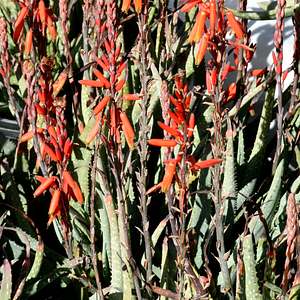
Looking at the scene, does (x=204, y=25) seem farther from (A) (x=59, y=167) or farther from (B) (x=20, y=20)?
(B) (x=20, y=20)

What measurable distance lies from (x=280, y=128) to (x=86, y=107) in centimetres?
59

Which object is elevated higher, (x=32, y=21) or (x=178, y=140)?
(x=32, y=21)

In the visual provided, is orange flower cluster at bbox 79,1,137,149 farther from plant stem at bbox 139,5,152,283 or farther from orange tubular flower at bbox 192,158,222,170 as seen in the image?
orange tubular flower at bbox 192,158,222,170

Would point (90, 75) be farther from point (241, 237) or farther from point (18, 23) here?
point (241, 237)

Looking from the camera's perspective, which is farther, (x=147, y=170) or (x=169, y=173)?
(x=147, y=170)

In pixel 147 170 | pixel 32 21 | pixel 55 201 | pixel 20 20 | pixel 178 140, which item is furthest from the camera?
pixel 147 170

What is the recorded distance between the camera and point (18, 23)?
5.12ft

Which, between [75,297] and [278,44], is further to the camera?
[75,297]

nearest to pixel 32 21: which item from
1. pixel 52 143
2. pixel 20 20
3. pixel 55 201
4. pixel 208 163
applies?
pixel 20 20

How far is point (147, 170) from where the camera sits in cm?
166

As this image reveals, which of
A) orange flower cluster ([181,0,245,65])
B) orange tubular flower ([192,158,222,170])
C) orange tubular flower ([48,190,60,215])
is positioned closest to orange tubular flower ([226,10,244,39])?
orange flower cluster ([181,0,245,65])

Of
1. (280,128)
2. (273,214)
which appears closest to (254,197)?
(273,214)

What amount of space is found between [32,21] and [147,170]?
0.48 meters

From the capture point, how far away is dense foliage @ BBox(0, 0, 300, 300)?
121 centimetres
